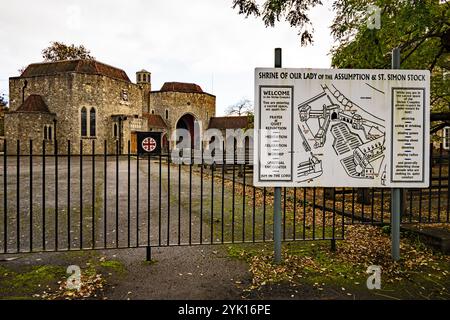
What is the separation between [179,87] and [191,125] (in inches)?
253

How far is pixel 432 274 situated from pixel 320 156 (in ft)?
6.32

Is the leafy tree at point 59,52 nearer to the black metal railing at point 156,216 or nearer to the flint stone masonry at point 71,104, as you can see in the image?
the flint stone masonry at point 71,104

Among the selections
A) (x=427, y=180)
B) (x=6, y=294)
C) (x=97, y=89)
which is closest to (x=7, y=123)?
(x=97, y=89)

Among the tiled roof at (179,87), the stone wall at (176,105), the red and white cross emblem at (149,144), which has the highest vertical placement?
the tiled roof at (179,87)

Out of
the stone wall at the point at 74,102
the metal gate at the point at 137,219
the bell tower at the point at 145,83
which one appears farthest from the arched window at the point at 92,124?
the metal gate at the point at 137,219

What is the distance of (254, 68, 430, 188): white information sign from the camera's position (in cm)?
416

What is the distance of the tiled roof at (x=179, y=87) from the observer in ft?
172

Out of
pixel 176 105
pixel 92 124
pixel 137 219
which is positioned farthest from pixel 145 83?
pixel 137 219

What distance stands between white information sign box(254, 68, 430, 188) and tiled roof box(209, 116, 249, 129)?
4862 centimetres

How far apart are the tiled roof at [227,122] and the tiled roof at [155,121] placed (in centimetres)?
876

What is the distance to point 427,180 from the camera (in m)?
4.28

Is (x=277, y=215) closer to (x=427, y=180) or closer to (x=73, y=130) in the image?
(x=427, y=180)

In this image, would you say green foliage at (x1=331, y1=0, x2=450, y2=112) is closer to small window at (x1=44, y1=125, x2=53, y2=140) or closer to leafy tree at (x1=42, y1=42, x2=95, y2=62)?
small window at (x1=44, y1=125, x2=53, y2=140)

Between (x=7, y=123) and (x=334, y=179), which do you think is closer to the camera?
(x=334, y=179)
